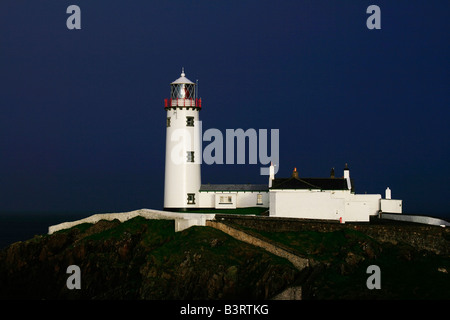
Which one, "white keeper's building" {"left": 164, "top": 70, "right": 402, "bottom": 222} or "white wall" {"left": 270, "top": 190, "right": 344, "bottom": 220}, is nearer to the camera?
"white wall" {"left": 270, "top": 190, "right": 344, "bottom": 220}

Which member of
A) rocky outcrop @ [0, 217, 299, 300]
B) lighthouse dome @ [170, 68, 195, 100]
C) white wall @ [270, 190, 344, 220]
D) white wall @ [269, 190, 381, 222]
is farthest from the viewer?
lighthouse dome @ [170, 68, 195, 100]

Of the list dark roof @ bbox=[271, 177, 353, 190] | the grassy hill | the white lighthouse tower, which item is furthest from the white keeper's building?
the grassy hill

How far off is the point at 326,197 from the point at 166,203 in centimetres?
1660


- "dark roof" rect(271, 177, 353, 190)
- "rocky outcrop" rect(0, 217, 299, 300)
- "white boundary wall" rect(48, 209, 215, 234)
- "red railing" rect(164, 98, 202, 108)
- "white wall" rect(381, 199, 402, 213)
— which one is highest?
"red railing" rect(164, 98, 202, 108)

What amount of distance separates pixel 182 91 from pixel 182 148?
5537mm

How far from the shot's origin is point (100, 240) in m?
47.8

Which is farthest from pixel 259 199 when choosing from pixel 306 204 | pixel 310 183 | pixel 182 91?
pixel 182 91

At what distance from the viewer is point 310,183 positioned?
4988 cm

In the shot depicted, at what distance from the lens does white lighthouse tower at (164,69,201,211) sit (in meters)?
56.4

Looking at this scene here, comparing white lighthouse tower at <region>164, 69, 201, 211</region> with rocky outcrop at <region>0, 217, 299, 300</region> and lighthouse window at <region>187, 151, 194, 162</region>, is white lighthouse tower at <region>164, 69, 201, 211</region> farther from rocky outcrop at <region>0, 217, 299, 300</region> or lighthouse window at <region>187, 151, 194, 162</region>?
rocky outcrop at <region>0, 217, 299, 300</region>

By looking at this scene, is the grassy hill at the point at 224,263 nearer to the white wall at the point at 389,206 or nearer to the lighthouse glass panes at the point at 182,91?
the white wall at the point at 389,206

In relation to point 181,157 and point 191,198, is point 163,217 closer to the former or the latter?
point 191,198
